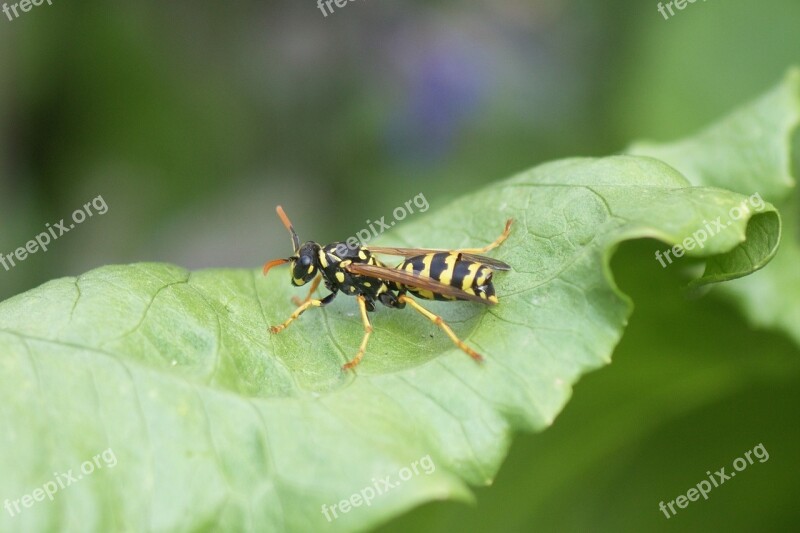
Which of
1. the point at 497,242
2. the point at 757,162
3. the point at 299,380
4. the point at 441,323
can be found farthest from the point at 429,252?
the point at 757,162

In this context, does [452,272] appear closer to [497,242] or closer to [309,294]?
[497,242]

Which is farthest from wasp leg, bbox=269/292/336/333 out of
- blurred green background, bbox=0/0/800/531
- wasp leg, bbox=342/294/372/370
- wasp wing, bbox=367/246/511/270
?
blurred green background, bbox=0/0/800/531

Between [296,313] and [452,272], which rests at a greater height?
[296,313]

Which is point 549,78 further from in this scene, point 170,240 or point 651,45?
point 170,240

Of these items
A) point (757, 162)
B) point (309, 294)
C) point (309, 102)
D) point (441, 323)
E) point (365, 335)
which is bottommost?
point (757, 162)

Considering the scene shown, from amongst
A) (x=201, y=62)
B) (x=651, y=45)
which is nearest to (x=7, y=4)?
(x=201, y=62)

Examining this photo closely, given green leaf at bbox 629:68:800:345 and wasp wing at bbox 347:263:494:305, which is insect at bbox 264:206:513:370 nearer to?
wasp wing at bbox 347:263:494:305

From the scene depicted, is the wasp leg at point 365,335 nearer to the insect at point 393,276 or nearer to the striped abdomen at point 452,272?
the insect at point 393,276
